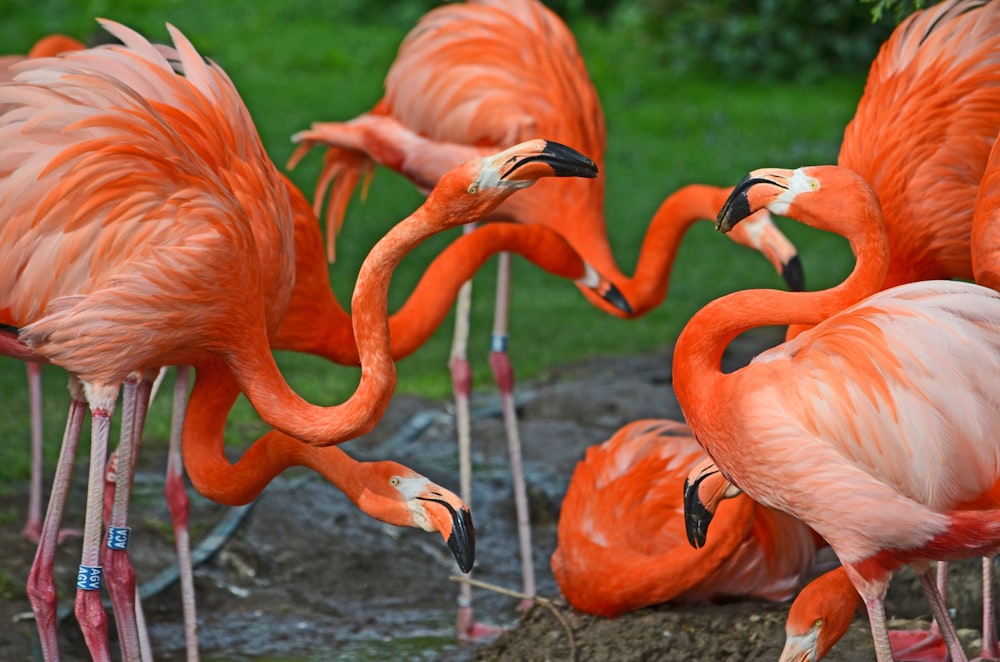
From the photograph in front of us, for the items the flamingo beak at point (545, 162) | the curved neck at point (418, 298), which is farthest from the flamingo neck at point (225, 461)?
the flamingo beak at point (545, 162)

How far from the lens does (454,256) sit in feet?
14.4

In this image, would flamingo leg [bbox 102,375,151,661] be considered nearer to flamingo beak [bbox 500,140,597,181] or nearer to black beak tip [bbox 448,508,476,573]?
black beak tip [bbox 448,508,476,573]

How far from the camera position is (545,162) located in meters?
3.28

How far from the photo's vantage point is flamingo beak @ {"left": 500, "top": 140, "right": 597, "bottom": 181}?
3.27 m

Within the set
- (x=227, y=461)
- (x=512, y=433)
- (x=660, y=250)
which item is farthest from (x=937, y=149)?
(x=227, y=461)

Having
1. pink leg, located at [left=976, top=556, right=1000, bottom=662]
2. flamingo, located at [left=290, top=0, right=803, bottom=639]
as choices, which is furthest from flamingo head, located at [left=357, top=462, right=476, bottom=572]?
pink leg, located at [left=976, top=556, right=1000, bottom=662]

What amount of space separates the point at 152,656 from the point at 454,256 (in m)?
1.64

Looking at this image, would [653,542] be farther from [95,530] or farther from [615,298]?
[95,530]

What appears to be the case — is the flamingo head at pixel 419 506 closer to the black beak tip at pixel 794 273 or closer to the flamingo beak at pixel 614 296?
the flamingo beak at pixel 614 296

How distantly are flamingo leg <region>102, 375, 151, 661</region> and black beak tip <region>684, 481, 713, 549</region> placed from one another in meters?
1.57

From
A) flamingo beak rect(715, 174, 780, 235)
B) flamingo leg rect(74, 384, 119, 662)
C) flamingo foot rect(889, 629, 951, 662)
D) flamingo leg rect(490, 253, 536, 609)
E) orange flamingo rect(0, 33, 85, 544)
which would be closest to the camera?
flamingo beak rect(715, 174, 780, 235)

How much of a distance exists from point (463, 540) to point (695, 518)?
65 cm

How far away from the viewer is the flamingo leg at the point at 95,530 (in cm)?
365

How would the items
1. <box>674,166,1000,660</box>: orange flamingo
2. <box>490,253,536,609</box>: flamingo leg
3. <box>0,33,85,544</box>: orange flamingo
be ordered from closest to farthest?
<box>674,166,1000,660</box>: orange flamingo, <box>490,253,536,609</box>: flamingo leg, <box>0,33,85,544</box>: orange flamingo
